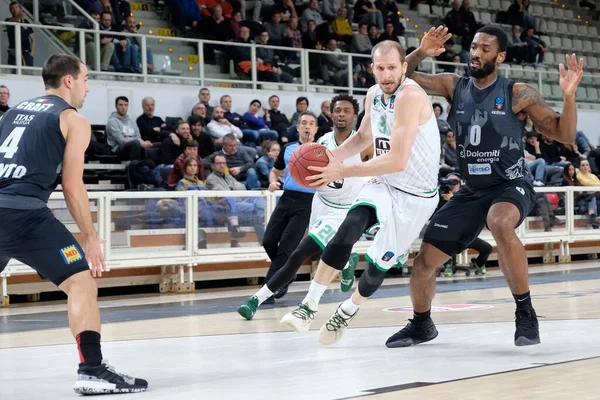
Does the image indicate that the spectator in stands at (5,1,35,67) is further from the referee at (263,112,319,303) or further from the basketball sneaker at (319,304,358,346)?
the basketball sneaker at (319,304,358,346)

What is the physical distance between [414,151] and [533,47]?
18.5 m

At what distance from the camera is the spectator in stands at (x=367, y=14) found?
2078cm

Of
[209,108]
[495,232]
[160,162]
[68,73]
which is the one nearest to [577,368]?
[495,232]

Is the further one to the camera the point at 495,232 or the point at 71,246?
the point at 495,232

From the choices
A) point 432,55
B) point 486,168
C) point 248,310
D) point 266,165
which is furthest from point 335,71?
point 486,168

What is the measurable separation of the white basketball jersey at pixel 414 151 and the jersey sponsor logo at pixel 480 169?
0.26m

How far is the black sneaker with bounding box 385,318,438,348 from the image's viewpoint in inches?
254

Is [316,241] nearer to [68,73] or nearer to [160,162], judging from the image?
[68,73]

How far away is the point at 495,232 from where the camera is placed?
6055mm

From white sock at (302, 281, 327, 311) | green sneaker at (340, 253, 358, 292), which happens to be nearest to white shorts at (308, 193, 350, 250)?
green sneaker at (340, 253, 358, 292)

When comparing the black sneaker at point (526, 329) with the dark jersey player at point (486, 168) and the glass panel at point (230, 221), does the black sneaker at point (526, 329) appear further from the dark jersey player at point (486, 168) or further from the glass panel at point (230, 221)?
the glass panel at point (230, 221)

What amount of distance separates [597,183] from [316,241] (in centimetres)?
1081

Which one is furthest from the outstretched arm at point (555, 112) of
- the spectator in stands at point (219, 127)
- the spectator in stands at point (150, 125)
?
the spectator in stands at point (219, 127)

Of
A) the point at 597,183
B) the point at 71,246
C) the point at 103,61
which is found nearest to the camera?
the point at 71,246
